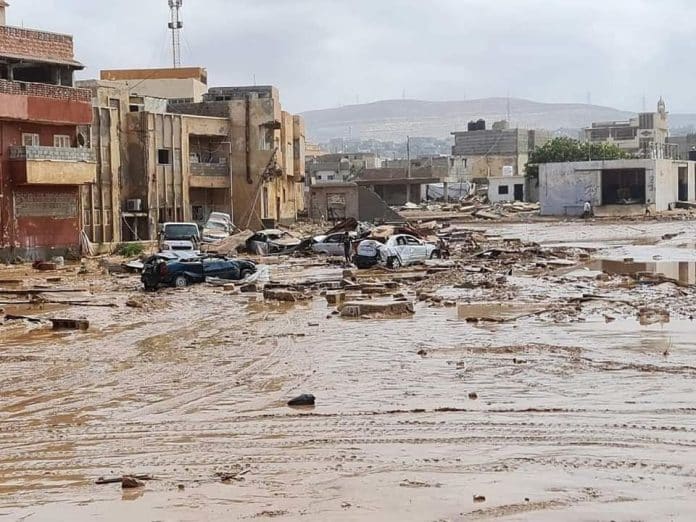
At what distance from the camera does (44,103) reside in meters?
37.8

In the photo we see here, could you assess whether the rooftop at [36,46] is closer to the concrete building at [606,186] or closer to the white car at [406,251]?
the white car at [406,251]

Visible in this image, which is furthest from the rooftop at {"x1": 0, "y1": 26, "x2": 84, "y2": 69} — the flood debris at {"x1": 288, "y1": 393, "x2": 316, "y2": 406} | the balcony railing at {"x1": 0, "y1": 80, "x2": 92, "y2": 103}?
the flood debris at {"x1": 288, "y1": 393, "x2": 316, "y2": 406}

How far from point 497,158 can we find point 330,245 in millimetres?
76731

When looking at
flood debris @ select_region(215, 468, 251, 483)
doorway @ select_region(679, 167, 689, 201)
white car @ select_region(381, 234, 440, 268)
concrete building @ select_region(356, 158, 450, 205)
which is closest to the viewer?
flood debris @ select_region(215, 468, 251, 483)

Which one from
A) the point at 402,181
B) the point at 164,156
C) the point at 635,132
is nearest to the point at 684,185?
the point at 402,181

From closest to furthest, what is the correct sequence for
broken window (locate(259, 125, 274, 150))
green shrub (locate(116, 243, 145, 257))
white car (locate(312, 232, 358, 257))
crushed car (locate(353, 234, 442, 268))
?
crushed car (locate(353, 234, 442, 268)) → white car (locate(312, 232, 358, 257)) → green shrub (locate(116, 243, 145, 257)) → broken window (locate(259, 125, 274, 150))

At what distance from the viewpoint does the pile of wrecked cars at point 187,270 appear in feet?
92.9

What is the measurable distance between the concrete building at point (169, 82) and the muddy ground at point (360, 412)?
47.5 m

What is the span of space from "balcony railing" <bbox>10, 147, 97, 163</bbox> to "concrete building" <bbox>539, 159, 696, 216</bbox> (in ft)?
140

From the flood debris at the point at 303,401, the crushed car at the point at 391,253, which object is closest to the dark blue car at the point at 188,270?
the crushed car at the point at 391,253

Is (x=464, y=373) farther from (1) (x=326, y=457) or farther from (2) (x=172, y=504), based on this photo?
(2) (x=172, y=504)

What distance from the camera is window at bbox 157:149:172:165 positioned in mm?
51344

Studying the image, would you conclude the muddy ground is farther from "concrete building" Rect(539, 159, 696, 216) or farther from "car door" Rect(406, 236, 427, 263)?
"concrete building" Rect(539, 159, 696, 216)

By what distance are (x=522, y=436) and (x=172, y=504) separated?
12.6 ft
